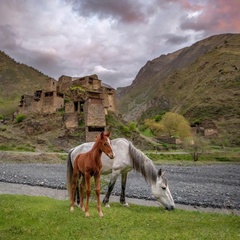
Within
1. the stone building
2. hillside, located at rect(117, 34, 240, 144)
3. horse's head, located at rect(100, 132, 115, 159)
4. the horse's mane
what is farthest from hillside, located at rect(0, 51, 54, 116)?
horse's head, located at rect(100, 132, 115, 159)

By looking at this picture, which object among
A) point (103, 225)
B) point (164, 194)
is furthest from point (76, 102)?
point (103, 225)

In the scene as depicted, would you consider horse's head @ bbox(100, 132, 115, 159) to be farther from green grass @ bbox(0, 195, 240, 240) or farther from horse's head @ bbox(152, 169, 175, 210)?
horse's head @ bbox(152, 169, 175, 210)

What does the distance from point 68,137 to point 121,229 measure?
45860 millimetres

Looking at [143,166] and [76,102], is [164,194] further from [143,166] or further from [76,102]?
[76,102]

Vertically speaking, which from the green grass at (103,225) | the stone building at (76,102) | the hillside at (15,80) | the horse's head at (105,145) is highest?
the hillside at (15,80)

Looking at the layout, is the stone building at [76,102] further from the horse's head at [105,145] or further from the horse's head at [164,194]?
the horse's head at [105,145]

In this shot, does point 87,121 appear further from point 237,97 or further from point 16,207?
point 237,97

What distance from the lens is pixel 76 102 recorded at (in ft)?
187

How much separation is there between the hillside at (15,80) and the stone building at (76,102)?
4518 centimetres

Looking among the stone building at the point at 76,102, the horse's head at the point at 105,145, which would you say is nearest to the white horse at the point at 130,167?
the horse's head at the point at 105,145

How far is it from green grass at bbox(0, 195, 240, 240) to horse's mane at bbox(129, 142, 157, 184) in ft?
5.26

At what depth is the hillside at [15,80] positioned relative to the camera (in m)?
121

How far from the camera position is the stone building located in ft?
171

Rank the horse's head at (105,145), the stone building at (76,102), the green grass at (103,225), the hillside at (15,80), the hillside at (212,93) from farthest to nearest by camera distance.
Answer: the hillside at (15,80)
the hillside at (212,93)
the stone building at (76,102)
the horse's head at (105,145)
the green grass at (103,225)
